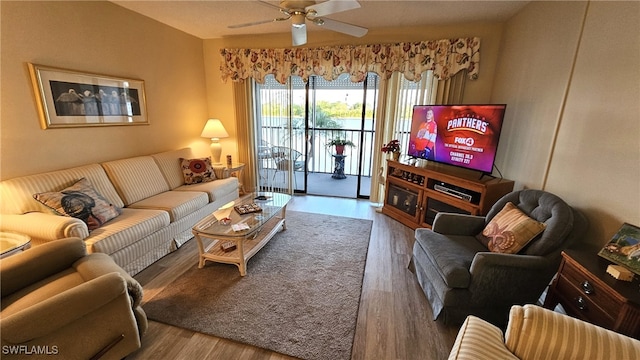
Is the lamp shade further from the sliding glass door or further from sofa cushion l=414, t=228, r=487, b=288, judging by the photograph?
sofa cushion l=414, t=228, r=487, b=288

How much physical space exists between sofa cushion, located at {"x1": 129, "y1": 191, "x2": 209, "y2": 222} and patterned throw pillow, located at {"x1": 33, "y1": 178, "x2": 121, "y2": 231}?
0.37 m

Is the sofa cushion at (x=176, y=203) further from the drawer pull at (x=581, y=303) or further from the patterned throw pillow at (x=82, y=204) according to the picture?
the drawer pull at (x=581, y=303)

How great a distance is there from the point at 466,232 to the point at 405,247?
2.63ft

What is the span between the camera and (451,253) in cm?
192

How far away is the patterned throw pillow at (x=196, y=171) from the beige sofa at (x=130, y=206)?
8 cm

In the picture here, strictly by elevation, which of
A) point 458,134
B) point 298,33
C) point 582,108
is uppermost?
point 298,33

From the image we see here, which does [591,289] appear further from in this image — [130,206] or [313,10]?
[130,206]

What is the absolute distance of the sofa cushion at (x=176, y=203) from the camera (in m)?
2.73

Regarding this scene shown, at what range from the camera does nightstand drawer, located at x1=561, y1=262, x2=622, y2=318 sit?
1.19 meters

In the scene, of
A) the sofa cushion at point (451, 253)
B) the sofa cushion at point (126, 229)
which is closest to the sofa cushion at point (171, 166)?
the sofa cushion at point (126, 229)

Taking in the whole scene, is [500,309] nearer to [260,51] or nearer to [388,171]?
[388,171]

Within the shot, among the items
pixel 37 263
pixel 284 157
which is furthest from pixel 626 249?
pixel 284 157

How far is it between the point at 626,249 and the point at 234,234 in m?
2.44

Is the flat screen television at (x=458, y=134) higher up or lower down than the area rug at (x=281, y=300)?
higher up
